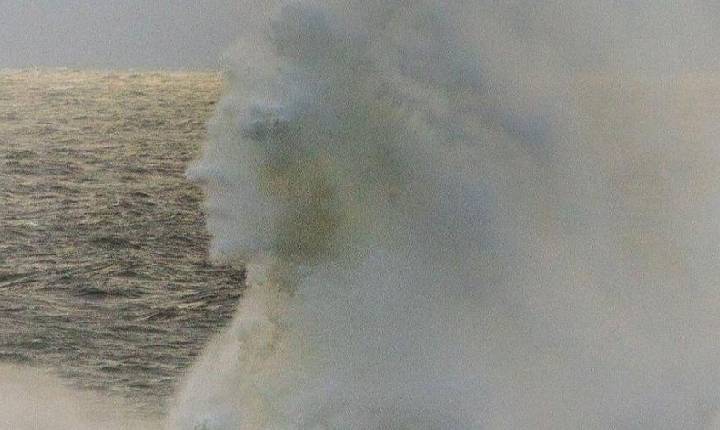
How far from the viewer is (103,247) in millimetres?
2098

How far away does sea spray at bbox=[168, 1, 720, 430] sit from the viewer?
5.93ft

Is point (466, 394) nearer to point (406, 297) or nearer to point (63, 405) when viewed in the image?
point (406, 297)

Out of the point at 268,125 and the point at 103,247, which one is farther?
the point at 103,247

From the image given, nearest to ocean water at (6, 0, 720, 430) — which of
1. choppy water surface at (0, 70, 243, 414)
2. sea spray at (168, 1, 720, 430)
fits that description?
sea spray at (168, 1, 720, 430)

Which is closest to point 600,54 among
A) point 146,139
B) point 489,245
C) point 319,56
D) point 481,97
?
point 481,97

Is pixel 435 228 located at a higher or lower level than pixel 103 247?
lower

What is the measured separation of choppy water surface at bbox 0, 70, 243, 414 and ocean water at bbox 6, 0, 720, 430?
0.44 ft

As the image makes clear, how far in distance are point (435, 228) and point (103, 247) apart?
1.04 metres

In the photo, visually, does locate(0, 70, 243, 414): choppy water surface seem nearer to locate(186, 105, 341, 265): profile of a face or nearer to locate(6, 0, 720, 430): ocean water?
locate(6, 0, 720, 430): ocean water

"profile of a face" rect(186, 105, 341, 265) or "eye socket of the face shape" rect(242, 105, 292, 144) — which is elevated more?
"eye socket of the face shape" rect(242, 105, 292, 144)

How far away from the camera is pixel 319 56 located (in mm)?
1818

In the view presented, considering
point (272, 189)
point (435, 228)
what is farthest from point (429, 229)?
point (272, 189)

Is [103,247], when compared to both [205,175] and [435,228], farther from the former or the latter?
[435,228]

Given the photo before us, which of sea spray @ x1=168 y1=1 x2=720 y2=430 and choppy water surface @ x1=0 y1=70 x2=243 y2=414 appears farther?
choppy water surface @ x1=0 y1=70 x2=243 y2=414
